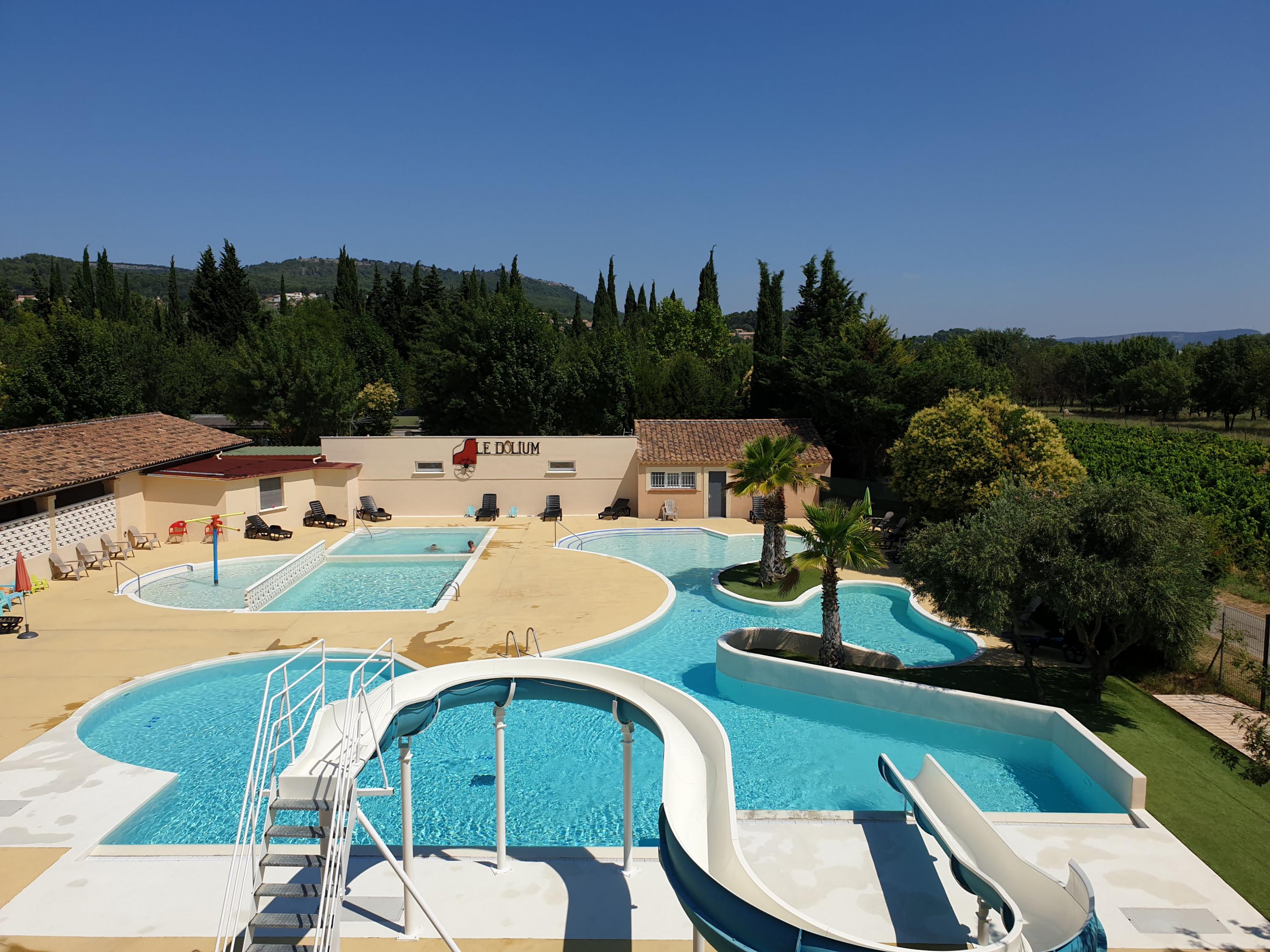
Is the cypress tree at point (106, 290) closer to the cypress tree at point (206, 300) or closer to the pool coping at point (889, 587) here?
the cypress tree at point (206, 300)

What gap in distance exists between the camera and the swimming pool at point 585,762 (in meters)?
11.2

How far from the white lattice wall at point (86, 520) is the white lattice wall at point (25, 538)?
1.53 feet

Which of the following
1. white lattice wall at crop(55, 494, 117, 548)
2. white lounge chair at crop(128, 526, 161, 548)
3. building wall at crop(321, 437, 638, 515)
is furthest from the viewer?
building wall at crop(321, 437, 638, 515)

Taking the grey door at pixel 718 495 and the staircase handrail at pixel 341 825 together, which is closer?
the staircase handrail at pixel 341 825

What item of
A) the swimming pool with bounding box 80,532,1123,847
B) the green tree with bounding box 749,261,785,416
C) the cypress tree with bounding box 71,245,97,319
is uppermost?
the cypress tree with bounding box 71,245,97,319

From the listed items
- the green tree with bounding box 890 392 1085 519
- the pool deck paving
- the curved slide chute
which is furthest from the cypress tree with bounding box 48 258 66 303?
the curved slide chute

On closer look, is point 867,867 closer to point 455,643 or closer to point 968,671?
point 968,671

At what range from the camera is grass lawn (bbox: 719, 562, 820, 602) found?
21266 mm

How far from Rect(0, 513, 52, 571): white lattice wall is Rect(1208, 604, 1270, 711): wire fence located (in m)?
28.2

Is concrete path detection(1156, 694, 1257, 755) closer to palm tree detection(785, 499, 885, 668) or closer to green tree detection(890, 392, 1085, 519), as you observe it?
palm tree detection(785, 499, 885, 668)

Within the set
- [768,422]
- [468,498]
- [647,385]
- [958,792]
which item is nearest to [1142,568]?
[958,792]

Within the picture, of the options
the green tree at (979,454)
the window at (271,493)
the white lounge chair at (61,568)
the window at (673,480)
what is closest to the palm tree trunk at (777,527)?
the green tree at (979,454)

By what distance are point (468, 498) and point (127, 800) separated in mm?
21455

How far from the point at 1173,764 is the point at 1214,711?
2.69 meters
